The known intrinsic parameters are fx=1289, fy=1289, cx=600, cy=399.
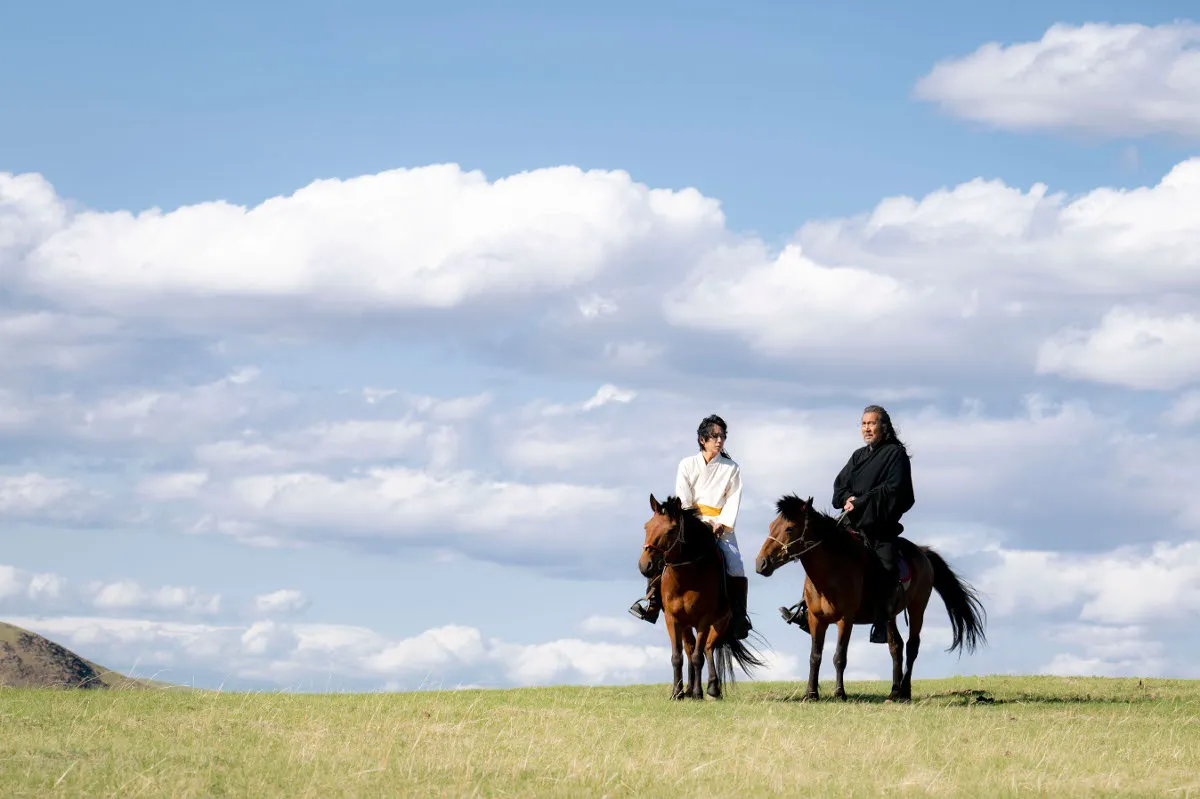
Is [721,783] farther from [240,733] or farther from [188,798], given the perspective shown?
[240,733]

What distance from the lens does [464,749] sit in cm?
1083

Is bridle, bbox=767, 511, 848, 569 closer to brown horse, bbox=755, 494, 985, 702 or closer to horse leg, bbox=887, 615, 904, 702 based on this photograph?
brown horse, bbox=755, 494, 985, 702

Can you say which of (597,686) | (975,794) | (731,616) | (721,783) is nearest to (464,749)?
(721,783)

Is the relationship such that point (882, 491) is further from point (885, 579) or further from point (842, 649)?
point (842, 649)

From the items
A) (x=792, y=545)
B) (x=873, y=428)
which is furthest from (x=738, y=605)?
(x=873, y=428)

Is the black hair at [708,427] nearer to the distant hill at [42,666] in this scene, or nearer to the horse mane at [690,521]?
the horse mane at [690,521]

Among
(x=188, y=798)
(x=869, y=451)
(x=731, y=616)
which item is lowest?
(x=188, y=798)

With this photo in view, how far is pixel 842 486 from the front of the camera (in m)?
16.2

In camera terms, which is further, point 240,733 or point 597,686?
point 597,686

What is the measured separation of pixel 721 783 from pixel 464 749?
8.15ft

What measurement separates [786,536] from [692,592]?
1234 mm

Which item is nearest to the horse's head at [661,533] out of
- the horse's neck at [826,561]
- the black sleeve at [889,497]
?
the horse's neck at [826,561]

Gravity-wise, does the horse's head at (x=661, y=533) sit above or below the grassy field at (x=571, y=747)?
above

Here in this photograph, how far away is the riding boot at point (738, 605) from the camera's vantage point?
15.3 meters
